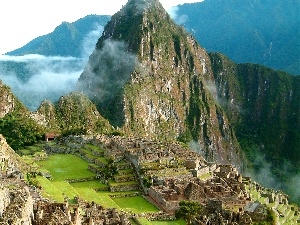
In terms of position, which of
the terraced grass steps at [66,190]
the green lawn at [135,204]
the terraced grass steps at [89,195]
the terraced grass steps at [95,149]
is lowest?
the green lawn at [135,204]

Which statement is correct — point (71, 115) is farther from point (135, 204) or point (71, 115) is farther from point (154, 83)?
point (135, 204)

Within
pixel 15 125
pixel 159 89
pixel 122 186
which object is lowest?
pixel 122 186

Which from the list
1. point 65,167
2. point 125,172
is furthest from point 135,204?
point 65,167

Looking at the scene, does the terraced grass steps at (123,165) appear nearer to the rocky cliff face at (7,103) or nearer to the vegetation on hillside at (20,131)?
the vegetation on hillside at (20,131)

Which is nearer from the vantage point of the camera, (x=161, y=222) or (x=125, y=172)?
(x=161, y=222)

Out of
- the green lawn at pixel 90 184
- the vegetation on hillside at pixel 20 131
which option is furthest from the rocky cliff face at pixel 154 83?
the green lawn at pixel 90 184

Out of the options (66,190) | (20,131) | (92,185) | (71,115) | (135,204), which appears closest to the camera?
(66,190)
